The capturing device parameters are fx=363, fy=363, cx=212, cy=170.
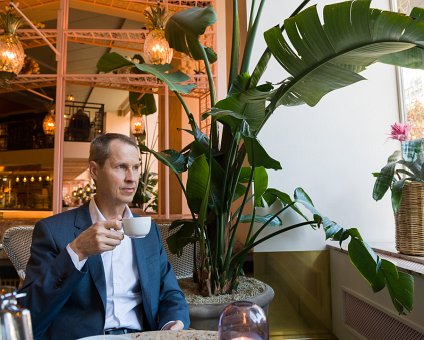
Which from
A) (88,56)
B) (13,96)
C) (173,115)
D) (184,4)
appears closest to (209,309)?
(184,4)

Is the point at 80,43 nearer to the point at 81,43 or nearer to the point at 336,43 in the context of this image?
the point at 81,43

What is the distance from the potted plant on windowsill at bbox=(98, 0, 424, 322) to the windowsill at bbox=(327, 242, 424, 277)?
17 cm

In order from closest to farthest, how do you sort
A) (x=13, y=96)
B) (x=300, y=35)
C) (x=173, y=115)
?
(x=300, y=35)
(x=173, y=115)
(x=13, y=96)

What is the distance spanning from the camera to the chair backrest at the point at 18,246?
5.23 ft

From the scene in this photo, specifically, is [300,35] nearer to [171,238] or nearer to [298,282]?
[171,238]

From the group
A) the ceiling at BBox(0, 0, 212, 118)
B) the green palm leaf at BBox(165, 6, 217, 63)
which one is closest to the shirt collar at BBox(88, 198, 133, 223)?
the green palm leaf at BBox(165, 6, 217, 63)

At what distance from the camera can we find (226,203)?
1.76 meters

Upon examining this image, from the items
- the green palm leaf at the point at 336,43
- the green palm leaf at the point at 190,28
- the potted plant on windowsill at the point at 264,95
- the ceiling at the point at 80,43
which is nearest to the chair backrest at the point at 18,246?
the potted plant on windowsill at the point at 264,95

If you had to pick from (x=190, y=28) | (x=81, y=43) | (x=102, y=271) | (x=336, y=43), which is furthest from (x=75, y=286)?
(x=81, y=43)

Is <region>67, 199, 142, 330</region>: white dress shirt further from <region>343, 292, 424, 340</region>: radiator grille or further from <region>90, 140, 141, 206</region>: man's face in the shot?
<region>343, 292, 424, 340</region>: radiator grille

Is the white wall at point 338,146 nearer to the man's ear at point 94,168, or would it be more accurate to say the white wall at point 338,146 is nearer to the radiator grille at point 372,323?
the radiator grille at point 372,323

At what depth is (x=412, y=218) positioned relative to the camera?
1.83 m

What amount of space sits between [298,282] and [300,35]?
1.59 m

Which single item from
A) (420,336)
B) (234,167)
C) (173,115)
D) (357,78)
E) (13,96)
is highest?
(13,96)
